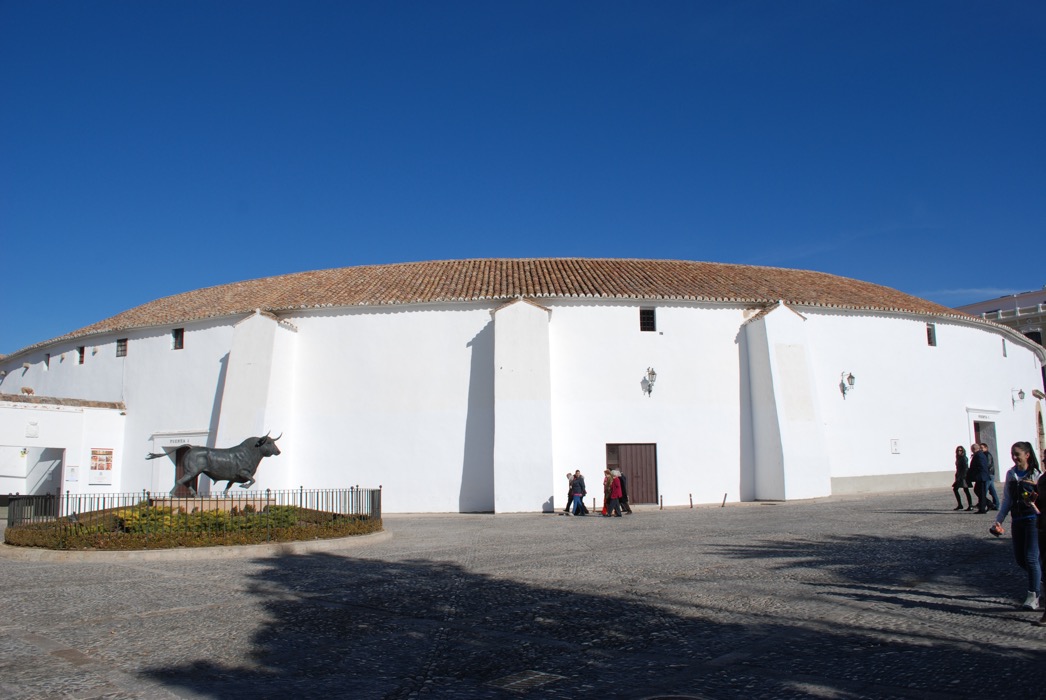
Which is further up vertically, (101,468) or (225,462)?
(225,462)

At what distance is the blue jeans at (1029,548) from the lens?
6.85 meters

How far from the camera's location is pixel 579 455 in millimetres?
21734

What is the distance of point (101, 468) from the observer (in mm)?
25047

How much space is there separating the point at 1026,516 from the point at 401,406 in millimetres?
17377

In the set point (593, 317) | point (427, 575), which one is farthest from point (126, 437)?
point (427, 575)

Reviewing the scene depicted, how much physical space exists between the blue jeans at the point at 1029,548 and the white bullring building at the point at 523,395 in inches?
556

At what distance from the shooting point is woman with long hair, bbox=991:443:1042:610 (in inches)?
271

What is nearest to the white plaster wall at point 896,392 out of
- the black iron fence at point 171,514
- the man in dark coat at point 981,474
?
the man in dark coat at point 981,474

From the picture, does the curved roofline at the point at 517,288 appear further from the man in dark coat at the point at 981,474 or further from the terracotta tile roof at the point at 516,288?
the man in dark coat at the point at 981,474

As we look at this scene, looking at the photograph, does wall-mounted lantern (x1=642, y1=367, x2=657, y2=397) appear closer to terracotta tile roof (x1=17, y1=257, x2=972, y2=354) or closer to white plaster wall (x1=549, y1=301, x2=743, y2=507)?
white plaster wall (x1=549, y1=301, x2=743, y2=507)

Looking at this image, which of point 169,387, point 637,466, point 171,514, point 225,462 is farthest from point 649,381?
point 169,387

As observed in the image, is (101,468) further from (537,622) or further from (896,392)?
(896,392)

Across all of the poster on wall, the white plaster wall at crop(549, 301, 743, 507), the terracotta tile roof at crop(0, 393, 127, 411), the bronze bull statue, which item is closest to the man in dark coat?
the white plaster wall at crop(549, 301, 743, 507)

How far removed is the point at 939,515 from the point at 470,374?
39.7 ft
